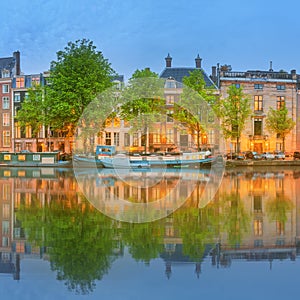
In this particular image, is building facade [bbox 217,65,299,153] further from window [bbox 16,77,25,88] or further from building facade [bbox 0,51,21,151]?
building facade [bbox 0,51,21,151]

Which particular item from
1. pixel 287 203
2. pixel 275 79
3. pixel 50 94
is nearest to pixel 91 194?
pixel 287 203

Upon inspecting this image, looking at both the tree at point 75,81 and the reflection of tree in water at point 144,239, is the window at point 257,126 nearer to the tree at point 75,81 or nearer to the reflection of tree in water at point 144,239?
the tree at point 75,81

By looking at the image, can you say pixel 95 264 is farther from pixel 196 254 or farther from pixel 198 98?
pixel 198 98

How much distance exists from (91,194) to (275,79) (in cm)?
4354

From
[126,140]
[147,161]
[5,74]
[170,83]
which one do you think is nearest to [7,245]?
[147,161]

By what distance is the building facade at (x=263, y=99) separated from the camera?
56.3 meters

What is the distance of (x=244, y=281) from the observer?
23.9 feet

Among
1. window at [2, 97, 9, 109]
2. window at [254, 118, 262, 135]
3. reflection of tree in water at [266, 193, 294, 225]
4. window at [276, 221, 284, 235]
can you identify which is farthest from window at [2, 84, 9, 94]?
window at [276, 221, 284, 235]

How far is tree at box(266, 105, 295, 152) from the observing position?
5342 centimetres

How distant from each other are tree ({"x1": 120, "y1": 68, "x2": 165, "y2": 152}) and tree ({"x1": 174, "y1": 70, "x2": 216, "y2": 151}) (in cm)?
249

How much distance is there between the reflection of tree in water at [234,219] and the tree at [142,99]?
27528 millimetres

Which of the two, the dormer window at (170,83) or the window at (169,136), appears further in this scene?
the window at (169,136)

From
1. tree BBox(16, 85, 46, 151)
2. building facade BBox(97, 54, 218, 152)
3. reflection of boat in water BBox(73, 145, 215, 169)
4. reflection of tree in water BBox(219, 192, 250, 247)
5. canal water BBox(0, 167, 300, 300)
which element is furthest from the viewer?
building facade BBox(97, 54, 218, 152)

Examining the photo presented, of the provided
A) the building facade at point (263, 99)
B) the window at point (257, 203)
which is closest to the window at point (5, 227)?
the window at point (257, 203)
